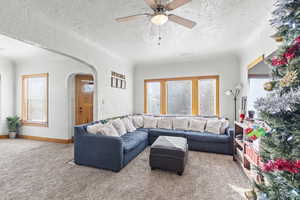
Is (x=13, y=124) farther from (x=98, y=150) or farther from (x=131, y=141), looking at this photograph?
(x=131, y=141)

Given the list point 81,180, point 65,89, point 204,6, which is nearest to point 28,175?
point 81,180

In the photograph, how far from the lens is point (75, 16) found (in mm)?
2150

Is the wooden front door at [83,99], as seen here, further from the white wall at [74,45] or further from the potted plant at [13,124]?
the potted plant at [13,124]

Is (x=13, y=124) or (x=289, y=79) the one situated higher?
(x=289, y=79)

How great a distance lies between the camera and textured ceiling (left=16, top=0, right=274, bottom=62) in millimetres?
1885

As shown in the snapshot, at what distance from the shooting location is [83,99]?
14.7ft

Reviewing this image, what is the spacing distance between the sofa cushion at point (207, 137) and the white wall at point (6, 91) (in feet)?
19.3

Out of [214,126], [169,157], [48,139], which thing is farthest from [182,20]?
[48,139]

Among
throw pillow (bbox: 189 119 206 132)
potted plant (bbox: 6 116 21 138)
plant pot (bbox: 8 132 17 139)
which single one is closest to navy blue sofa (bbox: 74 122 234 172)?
throw pillow (bbox: 189 119 206 132)

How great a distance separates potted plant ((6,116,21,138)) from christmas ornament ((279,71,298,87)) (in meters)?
6.42

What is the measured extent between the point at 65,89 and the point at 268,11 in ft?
16.3

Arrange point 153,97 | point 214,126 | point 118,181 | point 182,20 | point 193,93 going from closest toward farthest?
point 182,20 → point 118,181 → point 214,126 → point 193,93 → point 153,97

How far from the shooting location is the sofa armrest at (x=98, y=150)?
2.48 meters

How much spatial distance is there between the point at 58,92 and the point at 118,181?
3.53 m
